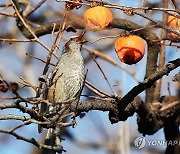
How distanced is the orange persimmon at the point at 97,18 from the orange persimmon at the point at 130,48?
16 centimetres

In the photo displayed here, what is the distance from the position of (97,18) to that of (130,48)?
0.29 meters

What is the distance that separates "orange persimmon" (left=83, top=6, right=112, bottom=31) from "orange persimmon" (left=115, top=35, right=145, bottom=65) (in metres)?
0.16

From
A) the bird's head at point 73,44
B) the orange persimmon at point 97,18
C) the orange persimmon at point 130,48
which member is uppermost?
the bird's head at point 73,44

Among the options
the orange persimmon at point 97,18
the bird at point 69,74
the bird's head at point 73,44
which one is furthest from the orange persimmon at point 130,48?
the bird's head at point 73,44

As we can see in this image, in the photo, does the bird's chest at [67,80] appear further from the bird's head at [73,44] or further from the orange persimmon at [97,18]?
the orange persimmon at [97,18]

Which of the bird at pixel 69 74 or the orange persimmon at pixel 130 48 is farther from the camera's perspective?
the bird at pixel 69 74

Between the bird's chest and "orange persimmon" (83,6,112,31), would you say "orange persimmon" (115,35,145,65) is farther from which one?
the bird's chest

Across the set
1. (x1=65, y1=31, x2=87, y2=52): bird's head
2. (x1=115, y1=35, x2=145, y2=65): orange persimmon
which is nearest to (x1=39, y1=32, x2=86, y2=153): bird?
(x1=65, y1=31, x2=87, y2=52): bird's head

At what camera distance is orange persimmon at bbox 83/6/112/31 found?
2801mm

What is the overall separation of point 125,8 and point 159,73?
58cm

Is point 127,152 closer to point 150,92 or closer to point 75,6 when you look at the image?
point 150,92

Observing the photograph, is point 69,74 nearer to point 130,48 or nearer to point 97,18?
point 130,48

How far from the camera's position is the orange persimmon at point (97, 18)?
2801 mm

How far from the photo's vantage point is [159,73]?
2.93 metres
